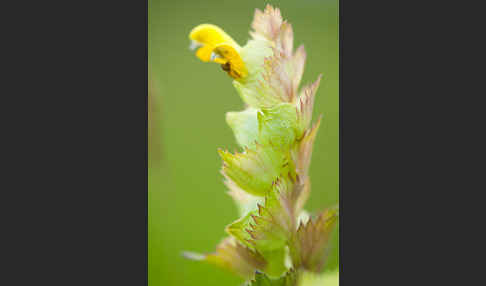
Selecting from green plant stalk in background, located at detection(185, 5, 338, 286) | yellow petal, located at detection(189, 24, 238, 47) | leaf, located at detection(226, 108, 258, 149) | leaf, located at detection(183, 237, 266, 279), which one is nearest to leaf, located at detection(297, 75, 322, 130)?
green plant stalk in background, located at detection(185, 5, 338, 286)

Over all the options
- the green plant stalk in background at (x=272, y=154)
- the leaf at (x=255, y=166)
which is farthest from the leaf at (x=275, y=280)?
the leaf at (x=255, y=166)

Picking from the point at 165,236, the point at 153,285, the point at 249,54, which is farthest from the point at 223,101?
the point at 153,285

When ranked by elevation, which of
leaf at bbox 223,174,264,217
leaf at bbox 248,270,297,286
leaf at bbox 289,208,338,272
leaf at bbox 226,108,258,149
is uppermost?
leaf at bbox 226,108,258,149

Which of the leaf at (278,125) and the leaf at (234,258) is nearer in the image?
the leaf at (278,125)

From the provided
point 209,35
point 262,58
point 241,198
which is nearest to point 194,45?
point 209,35

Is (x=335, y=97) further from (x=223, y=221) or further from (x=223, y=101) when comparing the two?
(x=223, y=221)

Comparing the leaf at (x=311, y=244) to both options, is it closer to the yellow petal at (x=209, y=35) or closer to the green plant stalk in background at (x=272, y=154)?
the green plant stalk in background at (x=272, y=154)

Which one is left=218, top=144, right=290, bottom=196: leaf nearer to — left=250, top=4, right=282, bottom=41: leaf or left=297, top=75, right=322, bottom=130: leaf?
left=297, top=75, right=322, bottom=130: leaf
